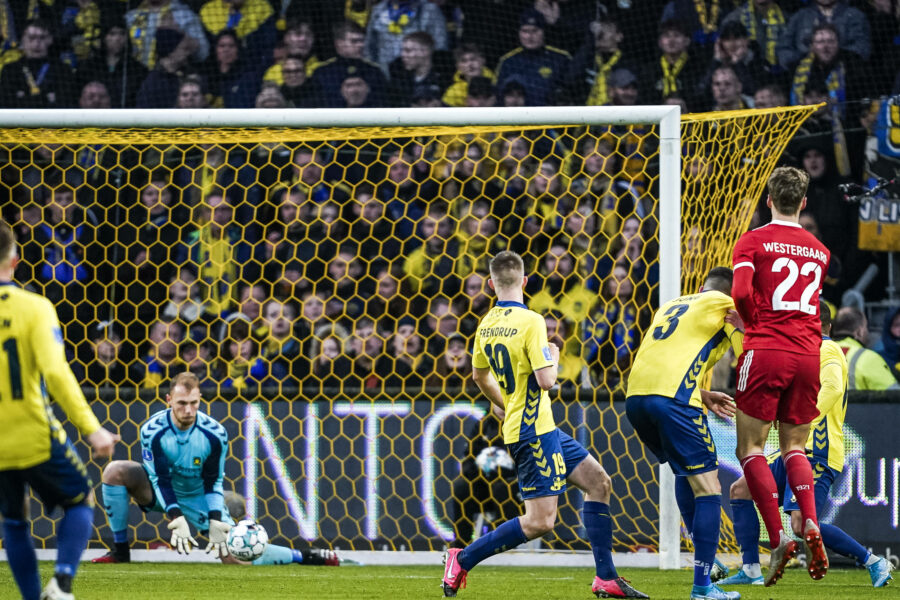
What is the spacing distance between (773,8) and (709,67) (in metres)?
0.92

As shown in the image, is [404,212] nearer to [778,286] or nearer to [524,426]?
[524,426]

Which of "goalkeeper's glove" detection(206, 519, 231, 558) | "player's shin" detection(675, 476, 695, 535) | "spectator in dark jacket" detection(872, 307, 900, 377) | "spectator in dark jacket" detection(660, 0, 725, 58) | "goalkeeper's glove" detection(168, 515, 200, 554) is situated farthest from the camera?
"spectator in dark jacket" detection(660, 0, 725, 58)

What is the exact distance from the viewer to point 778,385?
516 centimetres

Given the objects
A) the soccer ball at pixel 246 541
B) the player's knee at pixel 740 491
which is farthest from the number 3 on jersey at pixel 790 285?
the soccer ball at pixel 246 541

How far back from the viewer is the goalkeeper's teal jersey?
24.0ft

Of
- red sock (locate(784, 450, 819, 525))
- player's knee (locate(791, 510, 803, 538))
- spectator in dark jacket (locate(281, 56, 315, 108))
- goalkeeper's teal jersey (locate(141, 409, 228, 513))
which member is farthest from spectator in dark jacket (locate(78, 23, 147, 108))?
red sock (locate(784, 450, 819, 525))

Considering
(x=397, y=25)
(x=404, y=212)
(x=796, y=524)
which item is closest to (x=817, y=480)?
Result: (x=796, y=524)

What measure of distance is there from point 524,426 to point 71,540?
1.97m

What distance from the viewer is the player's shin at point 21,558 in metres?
4.30

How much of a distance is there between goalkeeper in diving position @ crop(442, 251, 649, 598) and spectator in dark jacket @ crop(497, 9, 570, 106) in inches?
216

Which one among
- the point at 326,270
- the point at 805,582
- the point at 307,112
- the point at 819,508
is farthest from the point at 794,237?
the point at 326,270

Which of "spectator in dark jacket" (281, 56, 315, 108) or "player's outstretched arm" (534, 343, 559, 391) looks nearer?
"player's outstretched arm" (534, 343, 559, 391)

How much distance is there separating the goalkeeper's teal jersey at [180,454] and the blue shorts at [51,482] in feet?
9.67

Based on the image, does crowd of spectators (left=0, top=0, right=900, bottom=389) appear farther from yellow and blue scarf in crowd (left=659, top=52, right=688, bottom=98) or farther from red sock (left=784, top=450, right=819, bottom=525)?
red sock (left=784, top=450, right=819, bottom=525)
